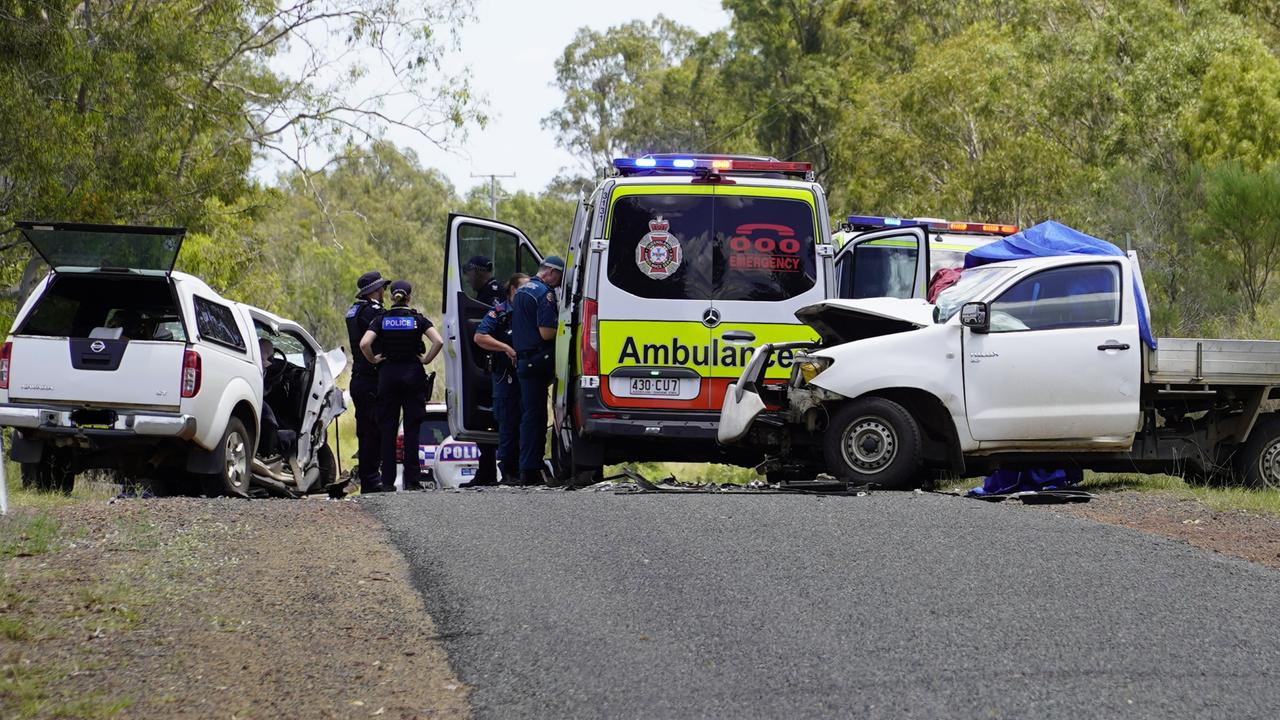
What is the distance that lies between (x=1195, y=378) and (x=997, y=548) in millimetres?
3681

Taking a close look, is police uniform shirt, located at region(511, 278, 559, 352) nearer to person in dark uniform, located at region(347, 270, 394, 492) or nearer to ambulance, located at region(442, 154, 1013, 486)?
ambulance, located at region(442, 154, 1013, 486)

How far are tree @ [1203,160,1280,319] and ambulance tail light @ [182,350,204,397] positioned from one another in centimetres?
1686

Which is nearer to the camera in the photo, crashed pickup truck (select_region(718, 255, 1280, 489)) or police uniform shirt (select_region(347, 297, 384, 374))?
crashed pickup truck (select_region(718, 255, 1280, 489))

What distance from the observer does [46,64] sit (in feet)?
59.7

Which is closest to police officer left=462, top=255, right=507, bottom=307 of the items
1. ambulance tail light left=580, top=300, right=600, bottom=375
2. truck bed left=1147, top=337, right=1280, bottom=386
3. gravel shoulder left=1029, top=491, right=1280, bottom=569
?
ambulance tail light left=580, top=300, right=600, bottom=375

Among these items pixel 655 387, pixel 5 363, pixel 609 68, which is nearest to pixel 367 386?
pixel 5 363

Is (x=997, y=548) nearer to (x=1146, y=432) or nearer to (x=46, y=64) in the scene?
(x=1146, y=432)

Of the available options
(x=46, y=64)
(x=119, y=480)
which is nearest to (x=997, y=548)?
(x=119, y=480)

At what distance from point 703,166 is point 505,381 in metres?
3.05

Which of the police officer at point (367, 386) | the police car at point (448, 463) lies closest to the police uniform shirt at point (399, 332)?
the police officer at point (367, 386)

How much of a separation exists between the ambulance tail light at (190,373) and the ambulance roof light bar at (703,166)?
3424mm

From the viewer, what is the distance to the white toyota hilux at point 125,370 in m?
11.2

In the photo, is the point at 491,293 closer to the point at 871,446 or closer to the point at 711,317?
the point at 711,317

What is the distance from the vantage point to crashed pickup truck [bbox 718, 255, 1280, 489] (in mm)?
10922
